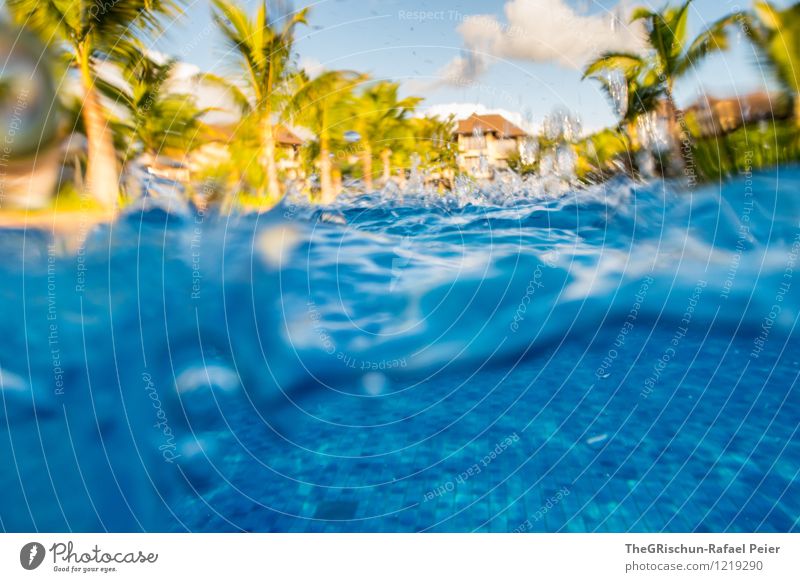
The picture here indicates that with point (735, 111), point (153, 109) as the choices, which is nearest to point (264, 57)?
point (153, 109)

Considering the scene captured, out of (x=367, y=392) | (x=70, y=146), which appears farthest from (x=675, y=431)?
(x=70, y=146)

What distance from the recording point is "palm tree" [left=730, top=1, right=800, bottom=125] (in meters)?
6.02

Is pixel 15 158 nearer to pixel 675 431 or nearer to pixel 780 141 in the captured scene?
pixel 675 431

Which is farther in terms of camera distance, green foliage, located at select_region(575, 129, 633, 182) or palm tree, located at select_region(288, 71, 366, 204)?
green foliage, located at select_region(575, 129, 633, 182)

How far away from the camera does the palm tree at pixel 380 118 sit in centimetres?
650

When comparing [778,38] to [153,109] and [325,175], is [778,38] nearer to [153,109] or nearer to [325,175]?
[325,175]

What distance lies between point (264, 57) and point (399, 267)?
3161mm

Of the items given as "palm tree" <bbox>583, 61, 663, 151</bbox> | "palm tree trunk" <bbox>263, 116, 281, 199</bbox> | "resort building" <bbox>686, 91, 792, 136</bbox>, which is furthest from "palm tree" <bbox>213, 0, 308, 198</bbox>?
"resort building" <bbox>686, 91, 792, 136</bbox>

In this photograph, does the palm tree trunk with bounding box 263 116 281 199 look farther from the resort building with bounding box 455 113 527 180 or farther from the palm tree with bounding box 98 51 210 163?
the resort building with bounding box 455 113 527 180

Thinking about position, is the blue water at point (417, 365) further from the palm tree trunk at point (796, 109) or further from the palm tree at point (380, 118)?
the palm tree trunk at point (796, 109)

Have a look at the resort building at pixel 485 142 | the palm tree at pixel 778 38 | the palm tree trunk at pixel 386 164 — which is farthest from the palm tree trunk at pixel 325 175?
the palm tree at pixel 778 38

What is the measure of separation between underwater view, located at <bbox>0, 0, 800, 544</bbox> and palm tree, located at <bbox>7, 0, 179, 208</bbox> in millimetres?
25
